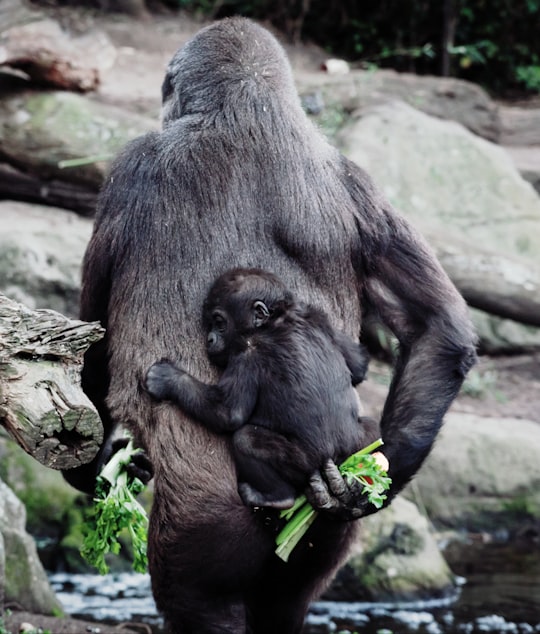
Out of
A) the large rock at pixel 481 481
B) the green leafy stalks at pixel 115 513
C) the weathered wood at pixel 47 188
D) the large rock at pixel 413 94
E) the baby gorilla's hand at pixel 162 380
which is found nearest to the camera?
the baby gorilla's hand at pixel 162 380

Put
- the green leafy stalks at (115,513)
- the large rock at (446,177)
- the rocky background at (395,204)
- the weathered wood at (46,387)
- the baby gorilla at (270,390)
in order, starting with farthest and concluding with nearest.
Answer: the large rock at (446,177)
the rocky background at (395,204)
the green leafy stalks at (115,513)
the baby gorilla at (270,390)
the weathered wood at (46,387)

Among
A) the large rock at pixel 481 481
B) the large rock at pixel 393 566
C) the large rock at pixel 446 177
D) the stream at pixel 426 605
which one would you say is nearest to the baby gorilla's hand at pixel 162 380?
the stream at pixel 426 605

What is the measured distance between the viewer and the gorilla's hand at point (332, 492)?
326 centimetres

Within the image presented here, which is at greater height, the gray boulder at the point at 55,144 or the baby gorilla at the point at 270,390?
the baby gorilla at the point at 270,390

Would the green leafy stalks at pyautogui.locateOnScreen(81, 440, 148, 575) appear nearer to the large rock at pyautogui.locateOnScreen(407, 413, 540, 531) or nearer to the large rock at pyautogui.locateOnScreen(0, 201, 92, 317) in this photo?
the large rock at pyautogui.locateOnScreen(407, 413, 540, 531)

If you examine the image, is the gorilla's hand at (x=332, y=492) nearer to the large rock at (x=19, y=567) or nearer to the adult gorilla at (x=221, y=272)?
the adult gorilla at (x=221, y=272)

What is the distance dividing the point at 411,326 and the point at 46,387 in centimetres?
141

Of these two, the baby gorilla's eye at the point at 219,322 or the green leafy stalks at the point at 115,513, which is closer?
the baby gorilla's eye at the point at 219,322

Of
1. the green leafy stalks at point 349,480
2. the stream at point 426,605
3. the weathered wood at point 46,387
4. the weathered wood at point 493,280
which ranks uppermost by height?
the weathered wood at point 46,387

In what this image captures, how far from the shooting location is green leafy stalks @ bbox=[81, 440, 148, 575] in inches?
150

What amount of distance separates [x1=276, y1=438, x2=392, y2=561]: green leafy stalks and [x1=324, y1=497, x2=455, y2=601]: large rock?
9.83 ft

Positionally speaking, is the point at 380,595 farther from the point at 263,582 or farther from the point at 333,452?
the point at 333,452

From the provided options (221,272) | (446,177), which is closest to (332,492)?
(221,272)

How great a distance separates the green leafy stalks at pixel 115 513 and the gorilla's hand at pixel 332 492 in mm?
813
